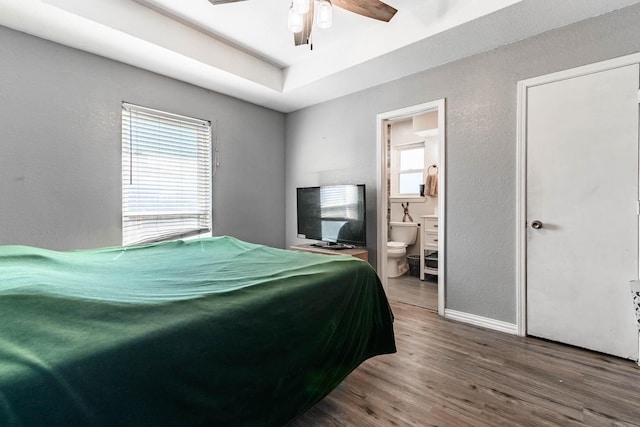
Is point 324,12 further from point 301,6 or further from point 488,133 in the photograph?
point 488,133

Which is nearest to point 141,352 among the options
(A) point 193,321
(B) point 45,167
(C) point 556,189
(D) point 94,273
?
(A) point 193,321

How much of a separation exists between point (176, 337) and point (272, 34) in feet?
9.52

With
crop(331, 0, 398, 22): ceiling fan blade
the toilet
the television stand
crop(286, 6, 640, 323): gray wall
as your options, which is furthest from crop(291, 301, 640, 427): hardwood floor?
crop(331, 0, 398, 22): ceiling fan blade

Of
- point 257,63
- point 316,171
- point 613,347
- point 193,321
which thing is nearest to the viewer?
point 193,321

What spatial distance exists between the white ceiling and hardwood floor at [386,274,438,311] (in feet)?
8.26

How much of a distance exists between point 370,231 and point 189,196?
2.15 metres

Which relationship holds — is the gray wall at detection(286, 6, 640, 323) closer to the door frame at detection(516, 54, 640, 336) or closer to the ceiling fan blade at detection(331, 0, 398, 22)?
the door frame at detection(516, 54, 640, 336)

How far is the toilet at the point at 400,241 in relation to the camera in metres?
4.58

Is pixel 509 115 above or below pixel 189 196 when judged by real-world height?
above

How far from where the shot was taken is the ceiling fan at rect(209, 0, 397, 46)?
5.88 ft

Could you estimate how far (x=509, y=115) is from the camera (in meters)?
2.57

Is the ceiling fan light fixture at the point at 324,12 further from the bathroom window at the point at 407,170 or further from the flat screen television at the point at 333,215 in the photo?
the bathroom window at the point at 407,170

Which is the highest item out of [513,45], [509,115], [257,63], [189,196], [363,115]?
[257,63]

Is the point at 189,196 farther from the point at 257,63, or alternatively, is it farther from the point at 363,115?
the point at 363,115
